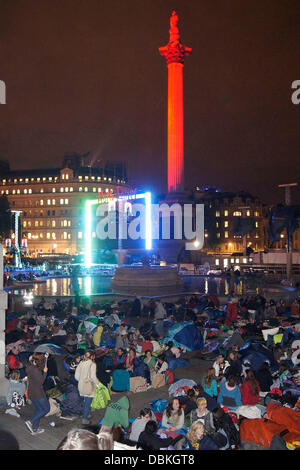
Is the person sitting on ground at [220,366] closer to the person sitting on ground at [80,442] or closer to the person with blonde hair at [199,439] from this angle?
the person with blonde hair at [199,439]

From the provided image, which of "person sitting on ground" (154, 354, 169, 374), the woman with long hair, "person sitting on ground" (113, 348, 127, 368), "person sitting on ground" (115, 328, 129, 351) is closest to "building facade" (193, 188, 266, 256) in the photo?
"person sitting on ground" (115, 328, 129, 351)

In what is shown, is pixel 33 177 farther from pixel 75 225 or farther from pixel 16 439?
pixel 16 439

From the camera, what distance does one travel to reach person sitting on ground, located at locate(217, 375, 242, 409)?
869cm

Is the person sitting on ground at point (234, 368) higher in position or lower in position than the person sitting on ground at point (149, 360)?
higher

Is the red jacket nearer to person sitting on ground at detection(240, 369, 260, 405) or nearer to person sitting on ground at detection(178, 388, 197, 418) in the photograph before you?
person sitting on ground at detection(240, 369, 260, 405)

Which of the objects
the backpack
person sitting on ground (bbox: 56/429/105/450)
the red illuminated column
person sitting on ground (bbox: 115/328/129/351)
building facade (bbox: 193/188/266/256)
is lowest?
the backpack

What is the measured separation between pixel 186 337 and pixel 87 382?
570 cm

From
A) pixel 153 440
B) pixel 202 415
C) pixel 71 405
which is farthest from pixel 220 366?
pixel 153 440

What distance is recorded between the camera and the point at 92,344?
1380 cm

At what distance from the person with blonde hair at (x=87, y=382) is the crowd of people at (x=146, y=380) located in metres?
0.02

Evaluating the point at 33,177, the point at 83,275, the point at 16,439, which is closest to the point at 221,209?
the point at 33,177

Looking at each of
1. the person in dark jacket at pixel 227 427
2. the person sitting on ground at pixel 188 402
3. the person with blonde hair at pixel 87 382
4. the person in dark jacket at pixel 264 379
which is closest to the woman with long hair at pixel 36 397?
the person with blonde hair at pixel 87 382

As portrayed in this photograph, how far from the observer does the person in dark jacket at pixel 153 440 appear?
6.61m

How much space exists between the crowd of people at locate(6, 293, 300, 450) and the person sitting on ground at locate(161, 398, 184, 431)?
2cm
